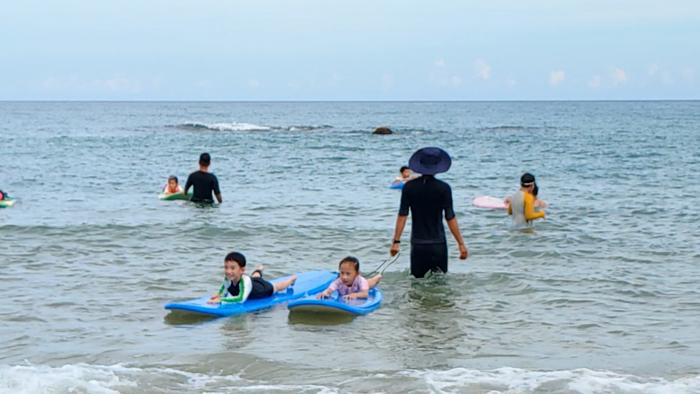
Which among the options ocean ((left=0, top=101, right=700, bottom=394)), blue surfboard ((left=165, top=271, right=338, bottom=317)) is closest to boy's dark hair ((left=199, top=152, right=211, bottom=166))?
ocean ((left=0, top=101, right=700, bottom=394))

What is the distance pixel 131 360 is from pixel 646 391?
4404 mm

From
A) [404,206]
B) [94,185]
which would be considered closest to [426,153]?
[404,206]

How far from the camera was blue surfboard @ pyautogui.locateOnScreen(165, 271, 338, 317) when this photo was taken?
9281mm

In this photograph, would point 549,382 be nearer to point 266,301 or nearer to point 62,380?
point 266,301

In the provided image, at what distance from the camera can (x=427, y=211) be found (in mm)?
9906

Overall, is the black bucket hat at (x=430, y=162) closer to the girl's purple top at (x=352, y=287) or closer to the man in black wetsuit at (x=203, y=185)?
the girl's purple top at (x=352, y=287)

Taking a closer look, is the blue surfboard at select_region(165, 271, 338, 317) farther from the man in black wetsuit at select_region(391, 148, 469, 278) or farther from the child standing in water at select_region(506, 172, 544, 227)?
the child standing in water at select_region(506, 172, 544, 227)

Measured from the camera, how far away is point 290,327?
9094 mm

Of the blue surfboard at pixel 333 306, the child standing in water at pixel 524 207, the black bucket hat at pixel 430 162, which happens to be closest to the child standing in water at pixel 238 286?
the blue surfboard at pixel 333 306

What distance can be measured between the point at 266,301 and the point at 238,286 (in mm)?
374

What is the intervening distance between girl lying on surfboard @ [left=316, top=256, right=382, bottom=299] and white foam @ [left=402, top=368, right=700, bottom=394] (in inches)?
93.9

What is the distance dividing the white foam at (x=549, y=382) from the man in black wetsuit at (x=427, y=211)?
269 cm

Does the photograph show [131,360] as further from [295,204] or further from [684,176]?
[684,176]

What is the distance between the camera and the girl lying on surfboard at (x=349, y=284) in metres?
9.77
